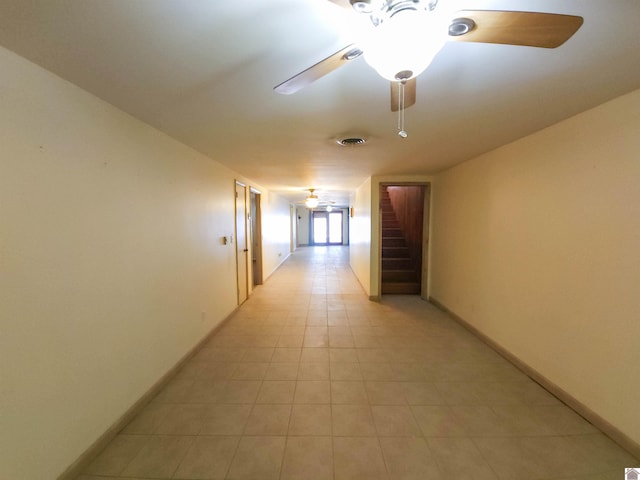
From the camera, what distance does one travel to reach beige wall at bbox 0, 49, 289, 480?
1.22 m

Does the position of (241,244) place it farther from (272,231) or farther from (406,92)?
(406,92)

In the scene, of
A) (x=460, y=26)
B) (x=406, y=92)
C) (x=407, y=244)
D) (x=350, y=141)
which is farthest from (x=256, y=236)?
(x=460, y=26)

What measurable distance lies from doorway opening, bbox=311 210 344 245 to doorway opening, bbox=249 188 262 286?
8.57 meters

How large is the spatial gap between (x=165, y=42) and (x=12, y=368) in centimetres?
161

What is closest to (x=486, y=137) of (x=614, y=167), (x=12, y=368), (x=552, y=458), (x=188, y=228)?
(x=614, y=167)

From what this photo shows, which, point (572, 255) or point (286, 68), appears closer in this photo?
point (286, 68)

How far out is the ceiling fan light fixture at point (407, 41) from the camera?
747 mm

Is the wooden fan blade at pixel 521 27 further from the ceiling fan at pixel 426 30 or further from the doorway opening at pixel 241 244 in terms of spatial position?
the doorway opening at pixel 241 244

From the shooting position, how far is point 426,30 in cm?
74

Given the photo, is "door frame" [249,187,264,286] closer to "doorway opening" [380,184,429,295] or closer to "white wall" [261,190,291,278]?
"white wall" [261,190,291,278]

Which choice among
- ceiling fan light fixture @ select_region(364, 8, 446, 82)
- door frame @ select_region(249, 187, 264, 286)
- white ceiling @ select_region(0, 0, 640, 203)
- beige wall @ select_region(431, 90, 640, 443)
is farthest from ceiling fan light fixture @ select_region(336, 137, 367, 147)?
door frame @ select_region(249, 187, 264, 286)

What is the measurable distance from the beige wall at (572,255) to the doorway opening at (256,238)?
4.22m

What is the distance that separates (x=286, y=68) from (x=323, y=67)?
0.44m

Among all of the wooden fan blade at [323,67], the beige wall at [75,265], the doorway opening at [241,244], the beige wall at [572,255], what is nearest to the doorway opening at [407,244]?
the beige wall at [572,255]
